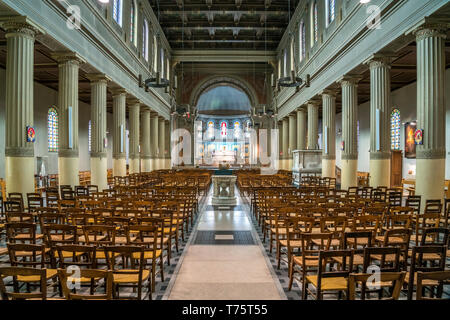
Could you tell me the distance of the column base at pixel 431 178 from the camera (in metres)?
10.8

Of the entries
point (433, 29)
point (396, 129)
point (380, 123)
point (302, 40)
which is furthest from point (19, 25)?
point (396, 129)

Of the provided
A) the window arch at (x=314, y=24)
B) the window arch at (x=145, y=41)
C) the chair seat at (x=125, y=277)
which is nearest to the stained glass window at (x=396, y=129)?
the window arch at (x=314, y=24)

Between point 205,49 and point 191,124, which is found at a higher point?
point 205,49

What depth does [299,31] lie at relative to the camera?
27.5 meters

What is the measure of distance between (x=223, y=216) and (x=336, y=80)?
1149 cm

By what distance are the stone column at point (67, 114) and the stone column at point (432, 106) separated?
45.4ft

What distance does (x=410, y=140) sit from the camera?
22.1 metres

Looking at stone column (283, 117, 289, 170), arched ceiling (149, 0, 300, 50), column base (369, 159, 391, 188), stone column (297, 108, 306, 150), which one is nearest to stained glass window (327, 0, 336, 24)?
arched ceiling (149, 0, 300, 50)

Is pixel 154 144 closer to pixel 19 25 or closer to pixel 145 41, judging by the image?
pixel 145 41

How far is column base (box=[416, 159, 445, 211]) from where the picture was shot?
10.8m

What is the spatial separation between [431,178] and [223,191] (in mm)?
8328

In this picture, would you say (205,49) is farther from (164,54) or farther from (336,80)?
(336,80)

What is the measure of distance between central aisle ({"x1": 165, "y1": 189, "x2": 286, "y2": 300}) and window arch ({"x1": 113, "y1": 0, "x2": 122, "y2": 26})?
51.1 ft
